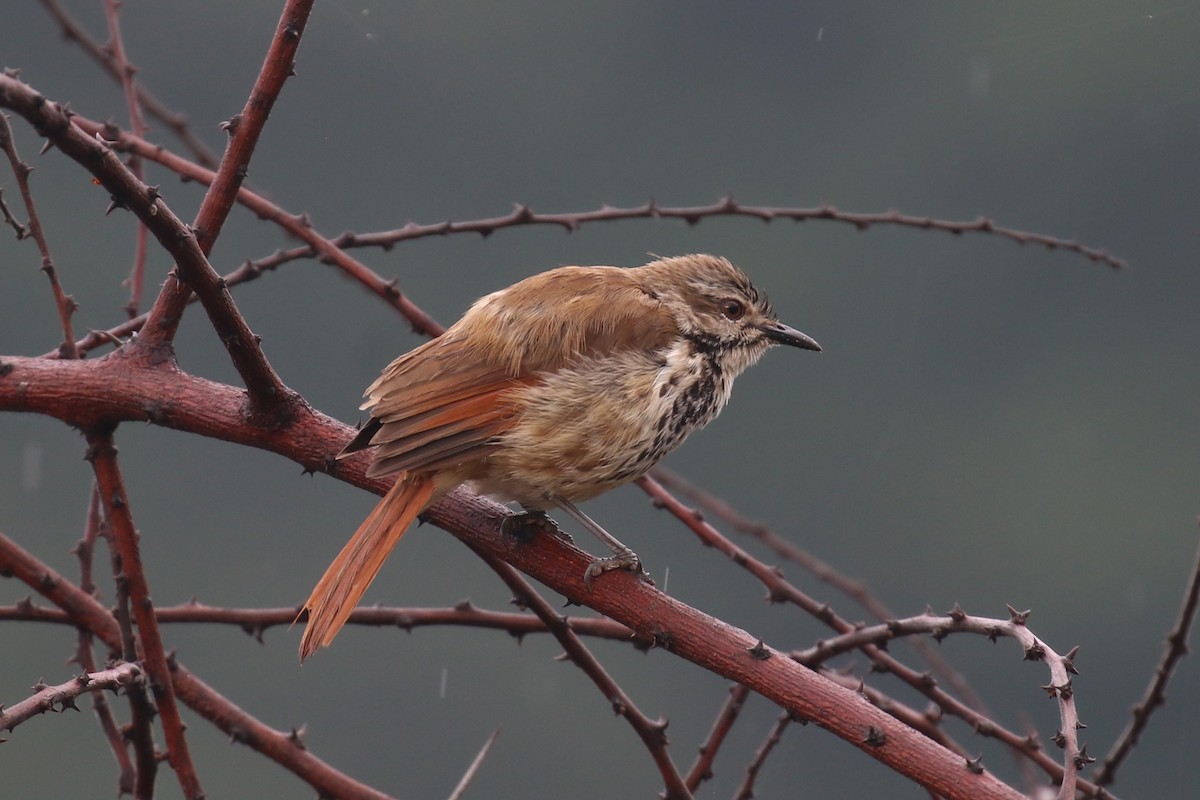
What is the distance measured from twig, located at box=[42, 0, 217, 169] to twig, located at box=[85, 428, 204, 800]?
1.11 meters

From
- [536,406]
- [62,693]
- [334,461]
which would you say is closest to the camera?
[62,693]

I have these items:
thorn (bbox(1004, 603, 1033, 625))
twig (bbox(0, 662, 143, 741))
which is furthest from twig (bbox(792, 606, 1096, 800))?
twig (bbox(0, 662, 143, 741))

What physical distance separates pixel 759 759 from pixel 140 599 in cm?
128

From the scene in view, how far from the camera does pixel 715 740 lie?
2818 millimetres

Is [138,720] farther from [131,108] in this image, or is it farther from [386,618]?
[131,108]

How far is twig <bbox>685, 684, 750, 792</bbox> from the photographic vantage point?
2766 mm

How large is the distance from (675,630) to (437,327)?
1.05 meters

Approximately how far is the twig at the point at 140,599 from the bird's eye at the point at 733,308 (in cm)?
178

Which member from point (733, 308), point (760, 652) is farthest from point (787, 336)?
point (760, 652)

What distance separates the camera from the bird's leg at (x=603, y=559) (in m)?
2.71

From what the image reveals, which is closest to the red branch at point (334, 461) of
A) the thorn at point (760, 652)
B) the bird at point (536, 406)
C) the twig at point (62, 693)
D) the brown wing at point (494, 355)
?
the thorn at point (760, 652)

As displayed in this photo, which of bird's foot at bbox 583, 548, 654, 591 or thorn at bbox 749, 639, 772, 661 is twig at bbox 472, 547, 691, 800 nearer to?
bird's foot at bbox 583, 548, 654, 591

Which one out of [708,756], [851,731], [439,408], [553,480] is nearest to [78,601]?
[439,408]

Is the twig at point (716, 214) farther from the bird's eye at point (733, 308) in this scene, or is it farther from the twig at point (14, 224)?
the twig at point (14, 224)
